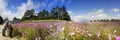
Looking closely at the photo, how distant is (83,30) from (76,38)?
0.19 meters

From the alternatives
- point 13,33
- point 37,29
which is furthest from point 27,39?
point 13,33

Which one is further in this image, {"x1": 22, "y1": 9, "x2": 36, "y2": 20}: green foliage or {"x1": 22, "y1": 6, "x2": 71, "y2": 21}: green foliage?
{"x1": 22, "y1": 9, "x2": 36, "y2": 20}: green foliage

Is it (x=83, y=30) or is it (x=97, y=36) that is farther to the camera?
(x=83, y=30)

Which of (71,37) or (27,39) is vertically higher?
(71,37)

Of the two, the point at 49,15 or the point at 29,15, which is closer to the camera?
the point at 49,15

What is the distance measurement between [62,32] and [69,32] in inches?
7.7

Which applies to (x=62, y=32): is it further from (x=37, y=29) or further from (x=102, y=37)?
(x=37, y=29)

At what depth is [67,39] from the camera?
11.7 ft

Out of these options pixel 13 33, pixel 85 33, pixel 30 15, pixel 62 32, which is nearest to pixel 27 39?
pixel 62 32

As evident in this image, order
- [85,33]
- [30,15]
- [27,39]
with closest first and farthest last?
[85,33], [27,39], [30,15]

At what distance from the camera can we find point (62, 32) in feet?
12.6

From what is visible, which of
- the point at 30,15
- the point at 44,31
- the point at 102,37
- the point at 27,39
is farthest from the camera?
the point at 30,15

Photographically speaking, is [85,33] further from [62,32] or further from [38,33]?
[38,33]

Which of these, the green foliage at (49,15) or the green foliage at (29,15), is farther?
the green foliage at (29,15)
